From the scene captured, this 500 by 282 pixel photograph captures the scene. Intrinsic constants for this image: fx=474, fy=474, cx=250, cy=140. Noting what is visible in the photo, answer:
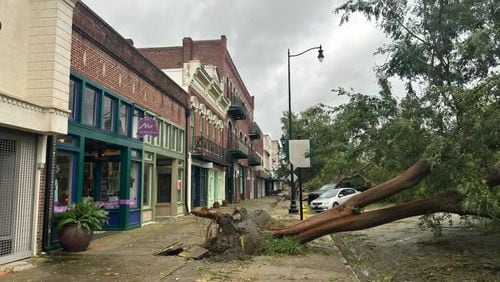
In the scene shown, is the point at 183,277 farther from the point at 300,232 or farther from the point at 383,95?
the point at 383,95

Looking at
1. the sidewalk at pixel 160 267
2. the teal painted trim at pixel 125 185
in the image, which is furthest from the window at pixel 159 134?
the sidewalk at pixel 160 267

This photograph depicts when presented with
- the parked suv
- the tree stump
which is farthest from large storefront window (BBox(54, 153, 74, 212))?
the parked suv

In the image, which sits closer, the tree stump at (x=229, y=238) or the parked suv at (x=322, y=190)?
the tree stump at (x=229, y=238)

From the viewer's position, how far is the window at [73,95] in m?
12.8

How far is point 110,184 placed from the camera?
16578mm

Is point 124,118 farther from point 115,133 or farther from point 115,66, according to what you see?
point 115,66

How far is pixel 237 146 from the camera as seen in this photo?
40.4 meters

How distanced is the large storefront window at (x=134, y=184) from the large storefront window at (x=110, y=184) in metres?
0.66

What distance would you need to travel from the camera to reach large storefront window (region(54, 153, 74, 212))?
12.2 meters

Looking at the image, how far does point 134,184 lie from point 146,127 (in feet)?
7.36

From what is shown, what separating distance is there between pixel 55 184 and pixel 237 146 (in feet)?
93.8

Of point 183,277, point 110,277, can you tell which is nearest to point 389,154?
point 183,277

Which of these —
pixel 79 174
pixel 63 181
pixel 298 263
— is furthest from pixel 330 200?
pixel 63 181

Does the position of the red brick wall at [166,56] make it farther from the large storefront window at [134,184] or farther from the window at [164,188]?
the large storefront window at [134,184]
